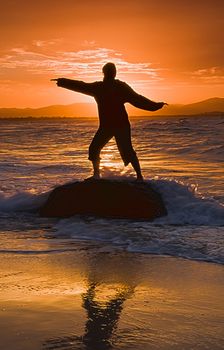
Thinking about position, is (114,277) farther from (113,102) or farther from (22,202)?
(22,202)

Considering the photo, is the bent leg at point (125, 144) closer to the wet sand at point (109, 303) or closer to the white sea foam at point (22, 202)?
the white sea foam at point (22, 202)

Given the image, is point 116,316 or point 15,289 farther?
point 15,289

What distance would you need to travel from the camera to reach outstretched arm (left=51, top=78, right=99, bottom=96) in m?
10.1

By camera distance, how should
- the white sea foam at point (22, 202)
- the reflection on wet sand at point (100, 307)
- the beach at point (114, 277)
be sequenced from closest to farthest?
the reflection on wet sand at point (100, 307)
the beach at point (114, 277)
the white sea foam at point (22, 202)

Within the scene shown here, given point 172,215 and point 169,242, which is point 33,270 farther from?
point 172,215

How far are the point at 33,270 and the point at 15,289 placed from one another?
32.4 inches

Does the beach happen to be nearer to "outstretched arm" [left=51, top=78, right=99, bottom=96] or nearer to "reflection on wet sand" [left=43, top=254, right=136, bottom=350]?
"reflection on wet sand" [left=43, top=254, right=136, bottom=350]

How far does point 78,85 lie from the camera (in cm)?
1014

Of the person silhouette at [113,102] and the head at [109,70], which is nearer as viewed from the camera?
the head at [109,70]

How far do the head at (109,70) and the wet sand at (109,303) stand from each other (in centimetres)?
446

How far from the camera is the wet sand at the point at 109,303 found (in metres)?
3.79

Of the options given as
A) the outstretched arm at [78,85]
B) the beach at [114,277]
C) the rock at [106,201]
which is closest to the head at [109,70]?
the outstretched arm at [78,85]

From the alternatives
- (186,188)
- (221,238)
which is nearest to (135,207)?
(186,188)

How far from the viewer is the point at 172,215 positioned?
9.87 metres
